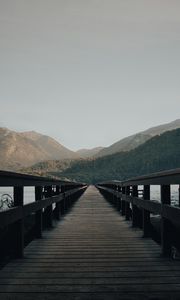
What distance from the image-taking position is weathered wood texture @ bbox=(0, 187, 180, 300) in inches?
168

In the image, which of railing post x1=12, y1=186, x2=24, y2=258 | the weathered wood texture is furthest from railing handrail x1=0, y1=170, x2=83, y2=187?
the weathered wood texture

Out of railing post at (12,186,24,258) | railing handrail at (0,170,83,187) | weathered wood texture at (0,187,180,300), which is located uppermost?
railing handrail at (0,170,83,187)

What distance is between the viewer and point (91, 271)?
17.1 feet

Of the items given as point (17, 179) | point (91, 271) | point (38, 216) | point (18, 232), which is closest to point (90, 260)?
point (91, 271)

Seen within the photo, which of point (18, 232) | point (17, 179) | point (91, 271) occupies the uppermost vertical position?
point (17, 179)

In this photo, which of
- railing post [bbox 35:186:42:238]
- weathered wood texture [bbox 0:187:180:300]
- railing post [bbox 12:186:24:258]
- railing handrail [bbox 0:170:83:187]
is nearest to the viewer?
weathered wood texture [bbox 0:187:180:300]

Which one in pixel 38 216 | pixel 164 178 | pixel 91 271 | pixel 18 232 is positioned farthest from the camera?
pixel 38 216

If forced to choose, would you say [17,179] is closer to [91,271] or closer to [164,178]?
[91,271]

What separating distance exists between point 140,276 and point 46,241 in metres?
3.13

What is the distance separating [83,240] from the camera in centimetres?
793

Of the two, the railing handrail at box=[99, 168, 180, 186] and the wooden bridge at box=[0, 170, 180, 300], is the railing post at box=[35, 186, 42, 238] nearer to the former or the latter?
the wooden bridge at box=[0, 170, 180, 300]

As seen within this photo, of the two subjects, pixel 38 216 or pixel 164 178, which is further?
pixel 38 216

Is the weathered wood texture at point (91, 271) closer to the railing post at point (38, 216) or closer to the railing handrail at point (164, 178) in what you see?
the railing post at point (38, 216)

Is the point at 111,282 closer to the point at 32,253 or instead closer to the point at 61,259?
the point at 61,259
